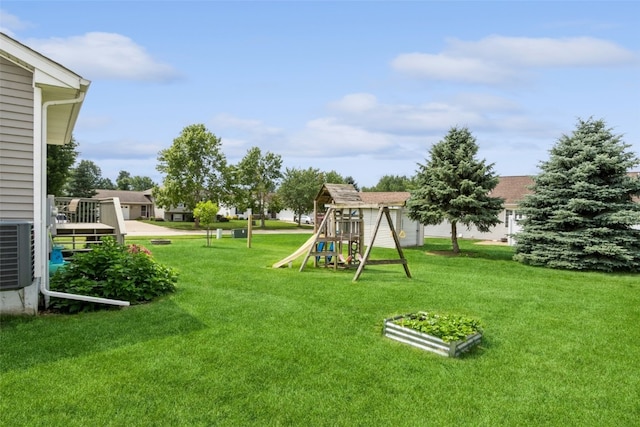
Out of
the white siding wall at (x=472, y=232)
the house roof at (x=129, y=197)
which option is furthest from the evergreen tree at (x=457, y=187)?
the house roof at (x=129, y=197)

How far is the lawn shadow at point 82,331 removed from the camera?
4703 mm

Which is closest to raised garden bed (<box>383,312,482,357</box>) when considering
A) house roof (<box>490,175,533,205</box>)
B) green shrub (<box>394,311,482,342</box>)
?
green shrub (<box>394,311,482,342</box>)

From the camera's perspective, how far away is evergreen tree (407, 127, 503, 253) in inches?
718

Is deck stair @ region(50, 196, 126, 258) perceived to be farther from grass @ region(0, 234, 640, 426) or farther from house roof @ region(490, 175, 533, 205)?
house roof @ region(490, 175, 533, 205)

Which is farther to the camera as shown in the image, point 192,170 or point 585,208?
point 192,170

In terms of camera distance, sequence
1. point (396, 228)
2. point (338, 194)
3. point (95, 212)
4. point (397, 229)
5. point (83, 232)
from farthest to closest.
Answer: point (397, 229), point (396, 228), point (338, 194), point (95, 212), point (83, 232)

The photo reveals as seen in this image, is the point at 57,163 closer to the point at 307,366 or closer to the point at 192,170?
the point at 192,170

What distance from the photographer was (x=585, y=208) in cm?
1474

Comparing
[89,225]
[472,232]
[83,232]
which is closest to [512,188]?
[472,232]

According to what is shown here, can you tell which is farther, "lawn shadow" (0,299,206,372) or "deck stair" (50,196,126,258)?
"deck stair" (50,196,126,258)

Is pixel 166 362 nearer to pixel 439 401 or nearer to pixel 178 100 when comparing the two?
pixel 439 401

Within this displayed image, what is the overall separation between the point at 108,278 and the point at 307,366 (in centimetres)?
419

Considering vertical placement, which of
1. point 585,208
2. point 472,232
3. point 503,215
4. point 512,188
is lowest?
point 472,232

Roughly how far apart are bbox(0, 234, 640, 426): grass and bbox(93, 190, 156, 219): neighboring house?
56043 mm
